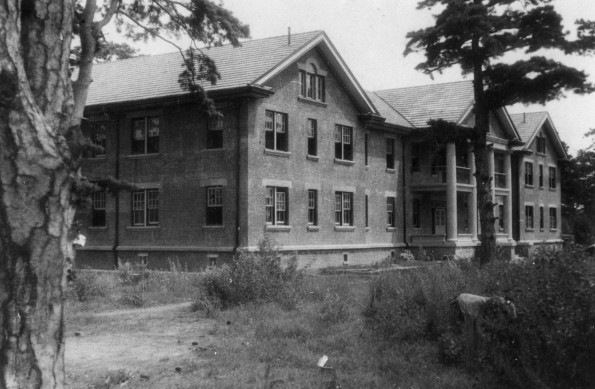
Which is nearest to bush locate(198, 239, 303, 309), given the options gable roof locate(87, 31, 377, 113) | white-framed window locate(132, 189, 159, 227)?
gable roof locate(87, 31, 377, 113)

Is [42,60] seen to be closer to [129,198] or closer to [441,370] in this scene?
[441,370]

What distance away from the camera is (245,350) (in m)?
9.77

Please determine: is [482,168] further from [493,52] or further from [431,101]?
[431,101]

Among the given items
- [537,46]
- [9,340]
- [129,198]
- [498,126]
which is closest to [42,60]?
[9,340]

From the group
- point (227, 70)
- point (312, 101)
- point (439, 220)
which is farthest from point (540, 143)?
point (227, 70)

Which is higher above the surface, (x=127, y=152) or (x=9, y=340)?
(x=127, y=152)

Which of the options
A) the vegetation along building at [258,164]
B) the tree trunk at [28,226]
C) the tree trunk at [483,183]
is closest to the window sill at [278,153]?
the vegetation along building at [258,164]

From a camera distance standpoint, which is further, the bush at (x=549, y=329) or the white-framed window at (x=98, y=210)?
the white-framed window at (x=98, y=210)

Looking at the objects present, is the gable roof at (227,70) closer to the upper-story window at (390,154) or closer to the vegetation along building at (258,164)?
the vegetation along building at (258,164)

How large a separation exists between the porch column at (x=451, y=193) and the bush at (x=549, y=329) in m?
29.4

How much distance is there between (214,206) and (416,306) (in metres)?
17.7

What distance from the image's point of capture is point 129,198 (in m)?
29.7

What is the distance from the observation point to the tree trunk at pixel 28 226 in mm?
4047

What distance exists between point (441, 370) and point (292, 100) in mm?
21635
